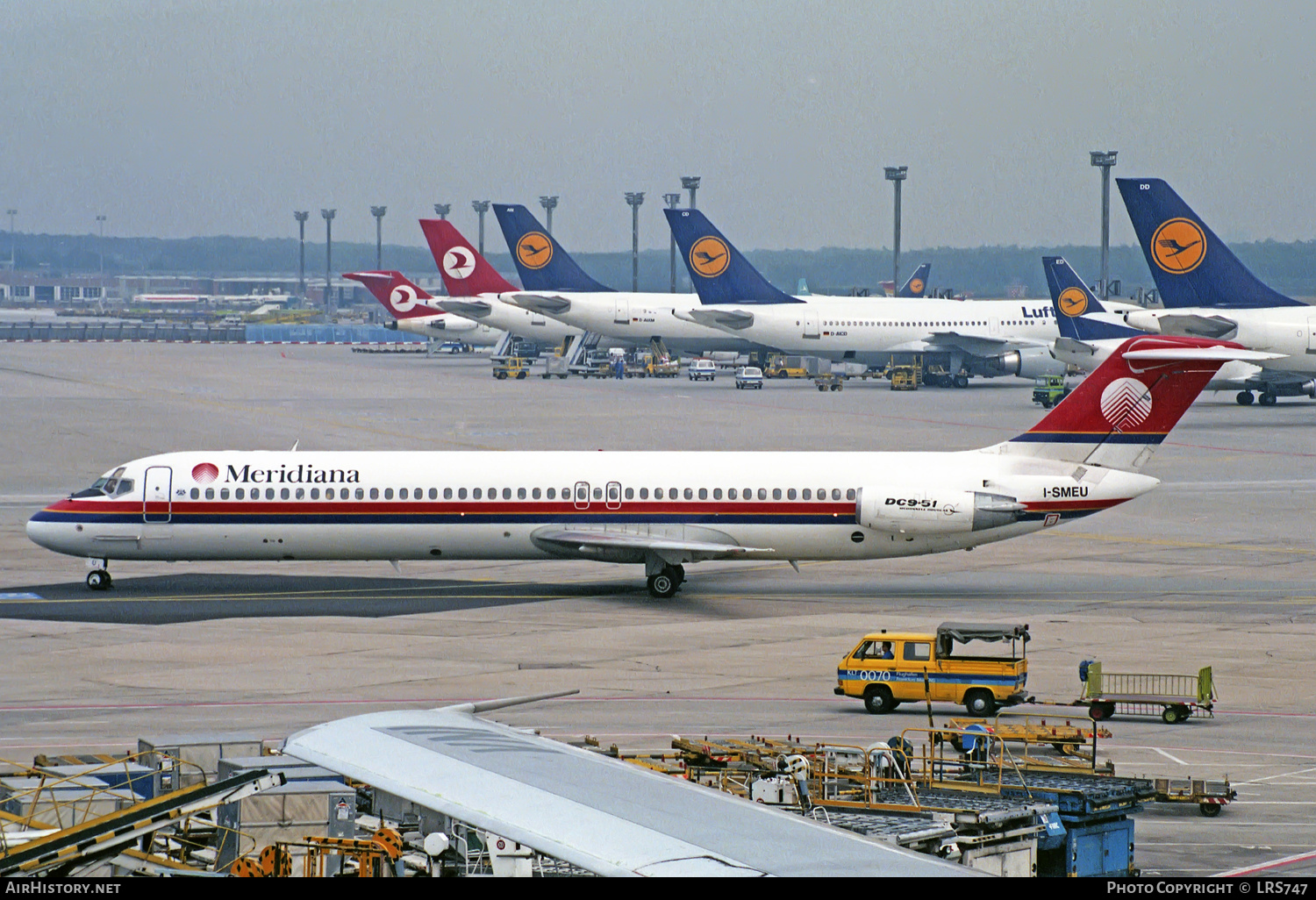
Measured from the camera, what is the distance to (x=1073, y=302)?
10481 cm

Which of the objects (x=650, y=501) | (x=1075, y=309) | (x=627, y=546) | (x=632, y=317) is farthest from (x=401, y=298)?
(x=627, y=546)

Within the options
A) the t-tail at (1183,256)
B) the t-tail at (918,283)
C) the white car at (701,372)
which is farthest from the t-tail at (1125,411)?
the t-tail at (918,283)

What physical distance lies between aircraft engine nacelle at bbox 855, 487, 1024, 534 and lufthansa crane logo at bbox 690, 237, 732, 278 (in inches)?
2900

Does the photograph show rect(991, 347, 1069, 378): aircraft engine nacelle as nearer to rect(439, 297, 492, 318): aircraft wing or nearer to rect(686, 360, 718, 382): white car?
rect(686, 360, 718, 382): white car

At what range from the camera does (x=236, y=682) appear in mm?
31891

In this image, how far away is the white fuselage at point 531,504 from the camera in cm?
4216

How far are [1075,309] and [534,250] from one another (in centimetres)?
4336

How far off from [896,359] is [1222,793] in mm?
Answer: 100592

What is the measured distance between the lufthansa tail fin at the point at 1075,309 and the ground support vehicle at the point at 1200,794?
257ft

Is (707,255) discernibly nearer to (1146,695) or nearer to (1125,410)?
(1125,410)

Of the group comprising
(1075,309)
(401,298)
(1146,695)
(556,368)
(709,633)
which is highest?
(401,298)

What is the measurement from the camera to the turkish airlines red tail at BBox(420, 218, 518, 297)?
13588cm

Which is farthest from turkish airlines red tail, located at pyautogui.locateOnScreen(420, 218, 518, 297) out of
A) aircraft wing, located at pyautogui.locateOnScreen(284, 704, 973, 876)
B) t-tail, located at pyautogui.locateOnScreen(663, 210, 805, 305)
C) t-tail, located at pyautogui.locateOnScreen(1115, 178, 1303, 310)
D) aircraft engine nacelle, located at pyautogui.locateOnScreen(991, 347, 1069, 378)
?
aircraft wing, located at pyautogui.locateOnScreen(284, 704, 973, 876)

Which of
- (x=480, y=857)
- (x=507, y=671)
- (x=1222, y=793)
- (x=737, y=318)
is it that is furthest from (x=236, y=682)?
(x=737, y=318)
